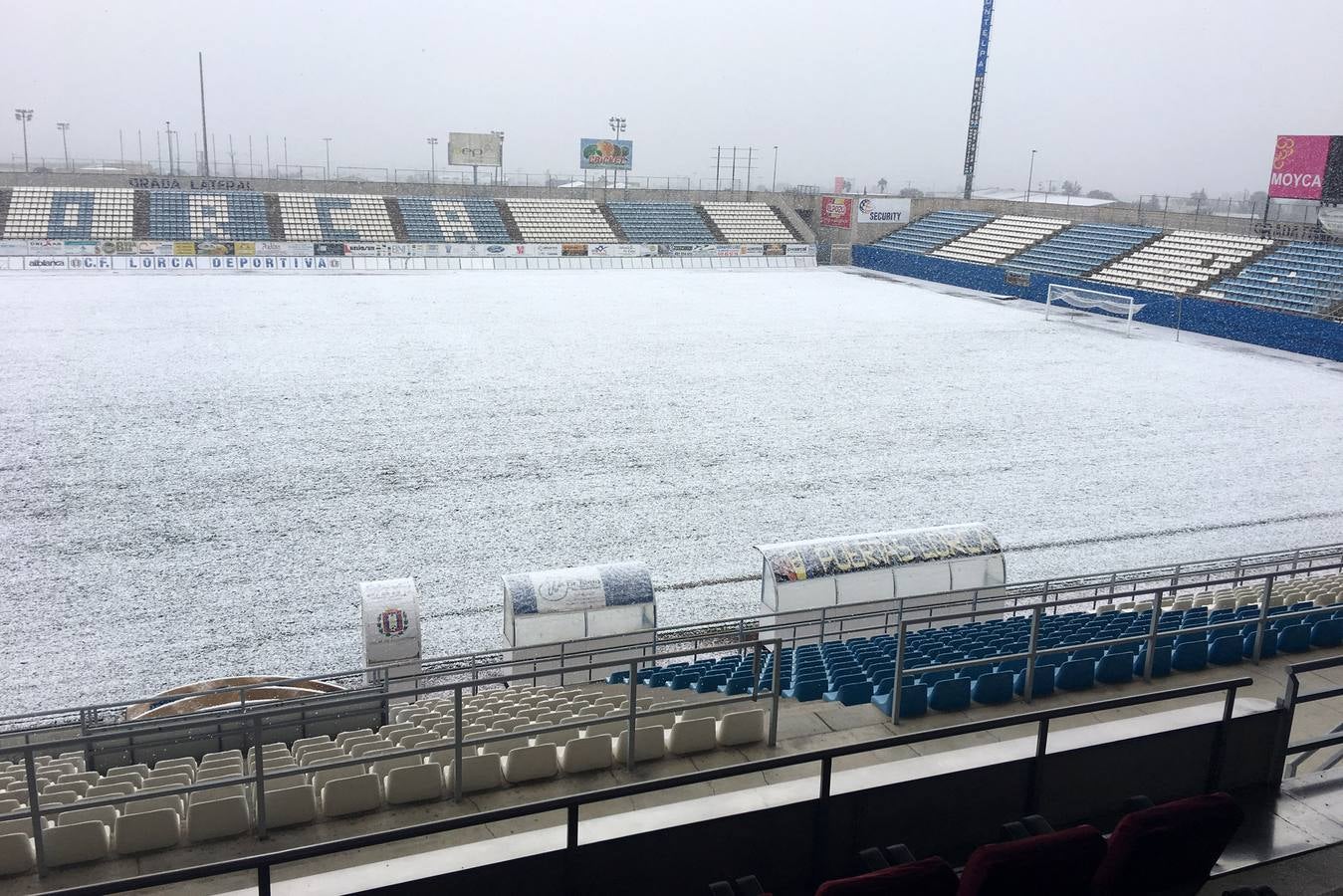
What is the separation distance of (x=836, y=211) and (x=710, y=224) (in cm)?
831

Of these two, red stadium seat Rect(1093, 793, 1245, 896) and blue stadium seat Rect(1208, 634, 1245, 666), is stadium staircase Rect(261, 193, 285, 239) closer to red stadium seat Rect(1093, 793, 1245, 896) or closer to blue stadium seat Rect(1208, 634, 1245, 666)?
blue stadium seat Rect(1208, 634, 1245, 666)

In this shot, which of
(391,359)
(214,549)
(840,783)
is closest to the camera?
(840,783)

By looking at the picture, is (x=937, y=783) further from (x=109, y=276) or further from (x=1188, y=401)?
(x=109, y=276)

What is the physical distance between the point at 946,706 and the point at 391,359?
25.7 metres

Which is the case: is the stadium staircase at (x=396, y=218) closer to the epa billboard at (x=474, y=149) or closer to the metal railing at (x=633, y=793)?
the epa billboard at (x=474, y=149)

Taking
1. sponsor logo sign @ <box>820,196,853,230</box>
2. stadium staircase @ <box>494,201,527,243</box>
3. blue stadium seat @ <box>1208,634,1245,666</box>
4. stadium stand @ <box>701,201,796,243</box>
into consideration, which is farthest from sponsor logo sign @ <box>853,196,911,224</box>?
blue stadium seat @ <box>1208,634,1245,666</box>

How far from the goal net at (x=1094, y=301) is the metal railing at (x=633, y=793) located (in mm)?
42710

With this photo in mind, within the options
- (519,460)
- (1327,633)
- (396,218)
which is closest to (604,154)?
(396,218)

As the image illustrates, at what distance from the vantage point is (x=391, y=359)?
3156 cm

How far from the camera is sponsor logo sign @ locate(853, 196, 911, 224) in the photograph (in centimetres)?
6844

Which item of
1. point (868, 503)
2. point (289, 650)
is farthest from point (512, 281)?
point (289, 650)

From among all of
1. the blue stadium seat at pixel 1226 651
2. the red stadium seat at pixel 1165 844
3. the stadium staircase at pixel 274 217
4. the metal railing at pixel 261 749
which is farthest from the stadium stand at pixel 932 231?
the red stadium seat at pixel 1165 844

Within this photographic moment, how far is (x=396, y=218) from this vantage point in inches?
2584

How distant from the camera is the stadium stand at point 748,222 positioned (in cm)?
7031
